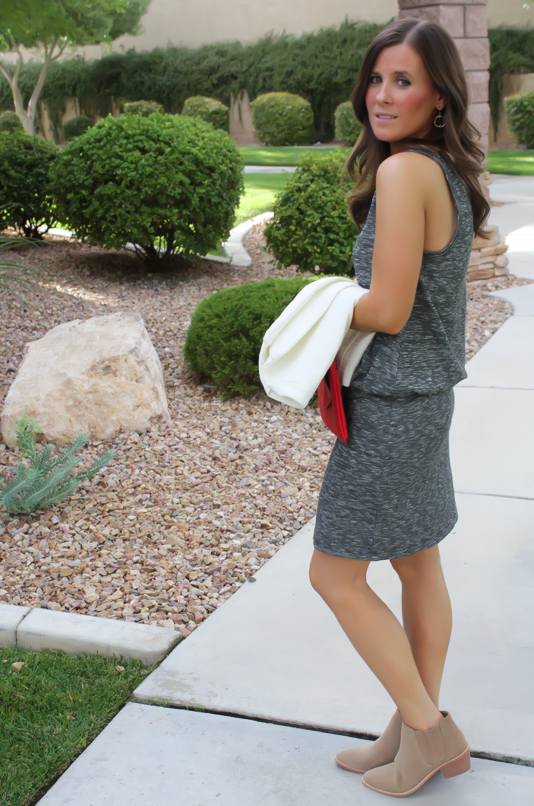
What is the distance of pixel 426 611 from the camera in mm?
1940

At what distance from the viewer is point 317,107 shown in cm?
2698

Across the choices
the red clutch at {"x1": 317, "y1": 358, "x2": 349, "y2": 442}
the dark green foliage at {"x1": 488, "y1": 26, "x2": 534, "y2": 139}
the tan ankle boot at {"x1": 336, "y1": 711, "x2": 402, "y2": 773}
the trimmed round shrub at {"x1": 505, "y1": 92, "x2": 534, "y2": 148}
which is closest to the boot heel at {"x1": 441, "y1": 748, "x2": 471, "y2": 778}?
the tan ankle boot at {"x1": 336, "y1": 711, "x2": 402, "y2": 773}

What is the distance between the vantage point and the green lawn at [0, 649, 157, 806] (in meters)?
2.08

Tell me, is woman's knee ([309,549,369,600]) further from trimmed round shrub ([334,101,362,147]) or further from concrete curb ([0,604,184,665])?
trimmed round shrub ([334,101,362,147])

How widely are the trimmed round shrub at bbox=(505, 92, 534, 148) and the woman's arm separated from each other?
75.5 feet

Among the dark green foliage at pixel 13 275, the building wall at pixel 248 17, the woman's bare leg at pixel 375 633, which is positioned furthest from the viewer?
the building wall at pixel 248 17

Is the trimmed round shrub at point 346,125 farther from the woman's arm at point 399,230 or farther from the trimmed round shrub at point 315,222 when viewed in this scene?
the woman's arm at point 399,230

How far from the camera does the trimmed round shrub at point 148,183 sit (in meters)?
7.30

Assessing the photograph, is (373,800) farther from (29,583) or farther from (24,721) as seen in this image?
(29,583)

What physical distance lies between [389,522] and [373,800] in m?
0.77

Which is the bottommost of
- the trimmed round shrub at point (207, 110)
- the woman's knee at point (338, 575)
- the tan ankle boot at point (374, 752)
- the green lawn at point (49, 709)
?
the green lawn at point (49, 709)

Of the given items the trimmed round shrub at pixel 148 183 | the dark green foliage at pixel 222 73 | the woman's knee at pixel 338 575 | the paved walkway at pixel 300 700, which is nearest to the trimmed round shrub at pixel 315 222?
the trimmed round shrub at pixel 148 183

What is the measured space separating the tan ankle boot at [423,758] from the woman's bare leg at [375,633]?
0.04 metres

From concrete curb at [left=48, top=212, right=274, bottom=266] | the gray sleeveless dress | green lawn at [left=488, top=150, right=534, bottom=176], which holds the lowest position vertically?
concrete curb at [left=48, top=212, right=274, bottom=266]
